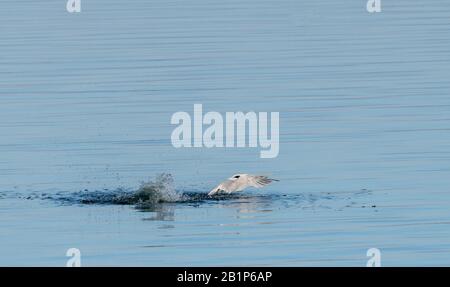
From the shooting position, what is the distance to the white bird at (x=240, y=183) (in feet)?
81.9

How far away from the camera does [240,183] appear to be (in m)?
25.0

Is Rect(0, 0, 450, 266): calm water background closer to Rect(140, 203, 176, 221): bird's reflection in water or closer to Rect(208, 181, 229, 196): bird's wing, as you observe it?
Rect(140, 203, 176, 221): bird's reflection in water

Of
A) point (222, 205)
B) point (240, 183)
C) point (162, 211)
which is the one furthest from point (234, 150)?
point (162, 211)

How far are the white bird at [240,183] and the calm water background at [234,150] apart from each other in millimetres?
239

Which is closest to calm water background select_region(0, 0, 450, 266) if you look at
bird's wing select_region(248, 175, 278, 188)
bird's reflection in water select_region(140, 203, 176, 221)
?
bird's reflection in water select_region(140, 203, 176, 221)

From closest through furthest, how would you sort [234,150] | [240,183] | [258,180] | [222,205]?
[222,205] → [240,183] → [258,180] → [234,150]

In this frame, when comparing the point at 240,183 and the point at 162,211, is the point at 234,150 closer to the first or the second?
the point at 240,183

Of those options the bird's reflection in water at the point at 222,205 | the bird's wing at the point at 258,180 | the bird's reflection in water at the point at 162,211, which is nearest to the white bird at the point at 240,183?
the bird's wing at the point at 258,180

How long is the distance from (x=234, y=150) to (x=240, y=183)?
4.93 metres

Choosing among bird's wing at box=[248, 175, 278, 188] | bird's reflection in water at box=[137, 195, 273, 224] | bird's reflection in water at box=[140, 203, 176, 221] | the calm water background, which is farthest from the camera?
bird's wing at box=[248, 175, 278, 188]

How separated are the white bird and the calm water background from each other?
9.4 inches

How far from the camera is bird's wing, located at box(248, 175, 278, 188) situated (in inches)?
989

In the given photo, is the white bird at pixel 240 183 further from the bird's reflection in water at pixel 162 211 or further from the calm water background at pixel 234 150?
the bird's reflection in water at pixel 162 211
